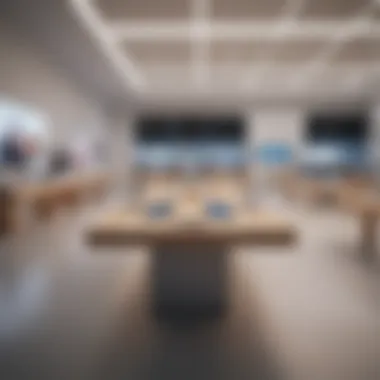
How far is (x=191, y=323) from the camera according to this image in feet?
8.63

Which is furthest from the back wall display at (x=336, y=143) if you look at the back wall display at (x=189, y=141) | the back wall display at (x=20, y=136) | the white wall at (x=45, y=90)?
the back wall display at (x=20, y=136)

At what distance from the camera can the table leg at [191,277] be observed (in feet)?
9.47

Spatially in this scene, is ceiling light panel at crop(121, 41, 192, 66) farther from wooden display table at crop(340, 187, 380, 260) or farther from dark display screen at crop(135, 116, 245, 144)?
wooden display table at crop(340, 187, 380, 260)

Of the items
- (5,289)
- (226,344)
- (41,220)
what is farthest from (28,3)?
(41,220)

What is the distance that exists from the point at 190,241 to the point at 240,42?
309 cm

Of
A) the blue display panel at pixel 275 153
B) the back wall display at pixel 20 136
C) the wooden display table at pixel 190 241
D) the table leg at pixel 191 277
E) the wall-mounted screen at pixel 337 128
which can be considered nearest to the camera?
the wooden display table at pixel 190 241

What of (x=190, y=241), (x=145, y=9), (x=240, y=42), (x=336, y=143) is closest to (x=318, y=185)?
(x=336, y=143)

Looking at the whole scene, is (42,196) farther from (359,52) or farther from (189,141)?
(359,52)

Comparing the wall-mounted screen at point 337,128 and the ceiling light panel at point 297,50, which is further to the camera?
the wall-mounted screen at point 337,128

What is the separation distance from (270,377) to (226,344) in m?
0.38

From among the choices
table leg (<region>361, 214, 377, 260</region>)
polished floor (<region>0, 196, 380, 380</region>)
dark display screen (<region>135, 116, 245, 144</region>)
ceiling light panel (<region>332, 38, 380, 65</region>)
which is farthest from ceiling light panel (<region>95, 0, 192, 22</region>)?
dark display screen (<region>135, 116, 245, 144</region>)

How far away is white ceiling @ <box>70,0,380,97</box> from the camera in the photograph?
3604 mm

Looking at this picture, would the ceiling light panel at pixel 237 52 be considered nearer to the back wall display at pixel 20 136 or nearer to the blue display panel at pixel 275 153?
the blue display panel at pixel 275 153

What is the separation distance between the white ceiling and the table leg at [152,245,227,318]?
1928 millimetres
